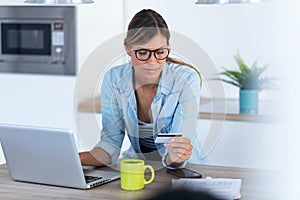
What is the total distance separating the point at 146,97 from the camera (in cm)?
241

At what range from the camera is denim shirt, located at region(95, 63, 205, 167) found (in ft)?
7.66

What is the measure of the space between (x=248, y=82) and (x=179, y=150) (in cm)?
140

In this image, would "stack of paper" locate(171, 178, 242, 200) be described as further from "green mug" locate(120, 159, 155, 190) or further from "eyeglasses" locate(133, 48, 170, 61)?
"eyeglasses" locate(133, 48, 170, 61)

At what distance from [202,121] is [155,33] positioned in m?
1.16

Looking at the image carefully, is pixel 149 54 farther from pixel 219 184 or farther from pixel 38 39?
pixel 38 39

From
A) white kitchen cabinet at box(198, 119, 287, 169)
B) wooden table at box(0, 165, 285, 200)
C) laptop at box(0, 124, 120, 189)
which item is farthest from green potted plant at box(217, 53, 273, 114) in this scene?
laptop at box(0, 124, 120, 189)

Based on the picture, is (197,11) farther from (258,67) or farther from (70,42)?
(70,42)

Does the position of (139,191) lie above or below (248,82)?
below

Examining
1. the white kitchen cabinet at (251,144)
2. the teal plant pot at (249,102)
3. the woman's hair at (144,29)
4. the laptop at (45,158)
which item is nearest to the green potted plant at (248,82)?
the teal plant pot at (249,102)

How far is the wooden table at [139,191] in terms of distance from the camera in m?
1.92

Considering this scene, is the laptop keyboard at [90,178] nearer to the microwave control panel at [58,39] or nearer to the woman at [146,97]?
the woman at [146,97]

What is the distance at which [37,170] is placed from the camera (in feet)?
6.83

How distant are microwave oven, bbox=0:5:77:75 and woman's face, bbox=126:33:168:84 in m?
1.25

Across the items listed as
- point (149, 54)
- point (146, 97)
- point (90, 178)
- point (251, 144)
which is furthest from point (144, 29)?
point (251, 144)
